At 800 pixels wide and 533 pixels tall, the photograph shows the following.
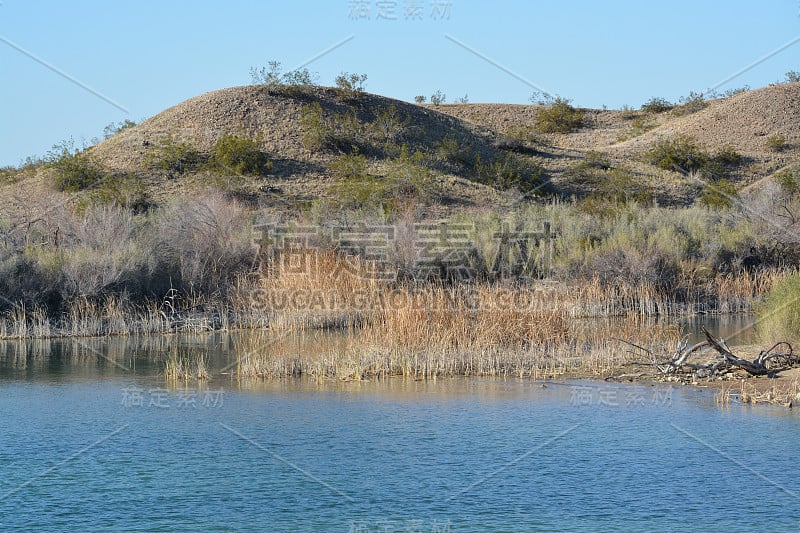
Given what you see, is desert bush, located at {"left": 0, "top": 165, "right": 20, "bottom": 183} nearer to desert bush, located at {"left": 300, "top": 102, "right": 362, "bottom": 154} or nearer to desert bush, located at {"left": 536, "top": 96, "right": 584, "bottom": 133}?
desert bush, located at {"left": 300, "top": 102, "right": 362, "bottom": 154}

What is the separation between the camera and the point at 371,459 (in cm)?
1052

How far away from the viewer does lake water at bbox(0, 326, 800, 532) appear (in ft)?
28.6

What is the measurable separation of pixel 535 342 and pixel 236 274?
33.1ft

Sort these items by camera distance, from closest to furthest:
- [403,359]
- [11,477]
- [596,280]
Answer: [11,477] < [403,359] < [596,280]

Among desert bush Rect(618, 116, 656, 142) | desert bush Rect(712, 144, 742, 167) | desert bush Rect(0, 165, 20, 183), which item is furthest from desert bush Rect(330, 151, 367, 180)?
desert bush Rect(618, 116, 656, 142)

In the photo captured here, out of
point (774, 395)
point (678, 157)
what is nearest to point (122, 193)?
point (774, 395)

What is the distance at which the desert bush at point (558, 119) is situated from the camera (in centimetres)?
6481

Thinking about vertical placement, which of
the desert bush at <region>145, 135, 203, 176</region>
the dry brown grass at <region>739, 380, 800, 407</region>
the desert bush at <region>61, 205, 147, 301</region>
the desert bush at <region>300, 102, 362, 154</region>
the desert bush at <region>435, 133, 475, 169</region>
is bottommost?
the dry brown grass at <region>739, 380, 800, 407</region>

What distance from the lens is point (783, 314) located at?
639 inches

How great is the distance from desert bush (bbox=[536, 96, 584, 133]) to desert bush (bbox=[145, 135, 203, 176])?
28306 mm

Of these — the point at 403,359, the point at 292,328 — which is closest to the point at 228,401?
the point at 403,359

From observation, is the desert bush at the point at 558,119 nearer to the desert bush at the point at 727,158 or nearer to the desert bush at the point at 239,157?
the desert bush at the point at 727,158

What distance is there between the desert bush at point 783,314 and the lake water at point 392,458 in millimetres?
3308

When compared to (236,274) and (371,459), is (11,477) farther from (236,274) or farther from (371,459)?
(236,274)
